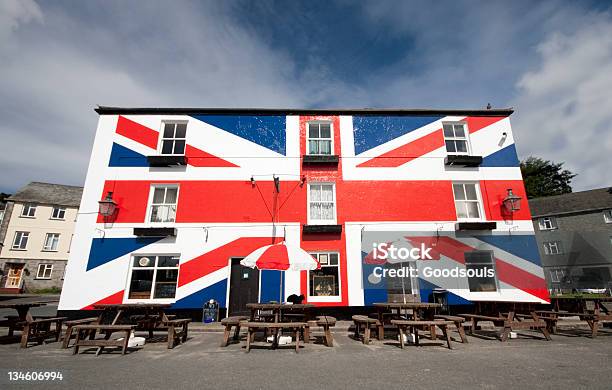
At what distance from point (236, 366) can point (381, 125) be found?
10.8 meters

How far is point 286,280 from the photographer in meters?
10.5

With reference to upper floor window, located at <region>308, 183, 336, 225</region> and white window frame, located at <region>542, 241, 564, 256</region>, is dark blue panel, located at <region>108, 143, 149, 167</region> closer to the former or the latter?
upper floor window, located at <region>308, 183, 336, 225</region>

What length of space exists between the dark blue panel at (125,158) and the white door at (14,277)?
85.1ft

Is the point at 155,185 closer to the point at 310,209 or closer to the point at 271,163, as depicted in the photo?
the point at 271,163

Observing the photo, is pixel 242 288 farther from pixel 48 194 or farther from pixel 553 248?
pixel 553 248

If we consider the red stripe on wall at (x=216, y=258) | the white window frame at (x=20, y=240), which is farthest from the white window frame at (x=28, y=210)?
the red stripe on wall at (x=216, y=258)

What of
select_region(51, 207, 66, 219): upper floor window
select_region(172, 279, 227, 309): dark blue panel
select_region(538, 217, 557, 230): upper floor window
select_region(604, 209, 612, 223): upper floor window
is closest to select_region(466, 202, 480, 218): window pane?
select_region(172, 279, 227, 309): dark blue panel

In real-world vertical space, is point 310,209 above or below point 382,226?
above

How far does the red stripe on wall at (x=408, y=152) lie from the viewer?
12.0 m

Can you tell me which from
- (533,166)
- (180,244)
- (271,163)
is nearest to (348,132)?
(271,163)

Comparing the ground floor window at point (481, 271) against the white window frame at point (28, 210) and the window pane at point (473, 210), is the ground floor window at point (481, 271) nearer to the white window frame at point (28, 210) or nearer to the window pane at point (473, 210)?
the window pane at point (473, 210)

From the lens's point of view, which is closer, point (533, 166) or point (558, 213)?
point (558, 213)

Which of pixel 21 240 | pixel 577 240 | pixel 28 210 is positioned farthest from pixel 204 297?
pixel 577 240

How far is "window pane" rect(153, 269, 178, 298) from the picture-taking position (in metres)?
10.5
